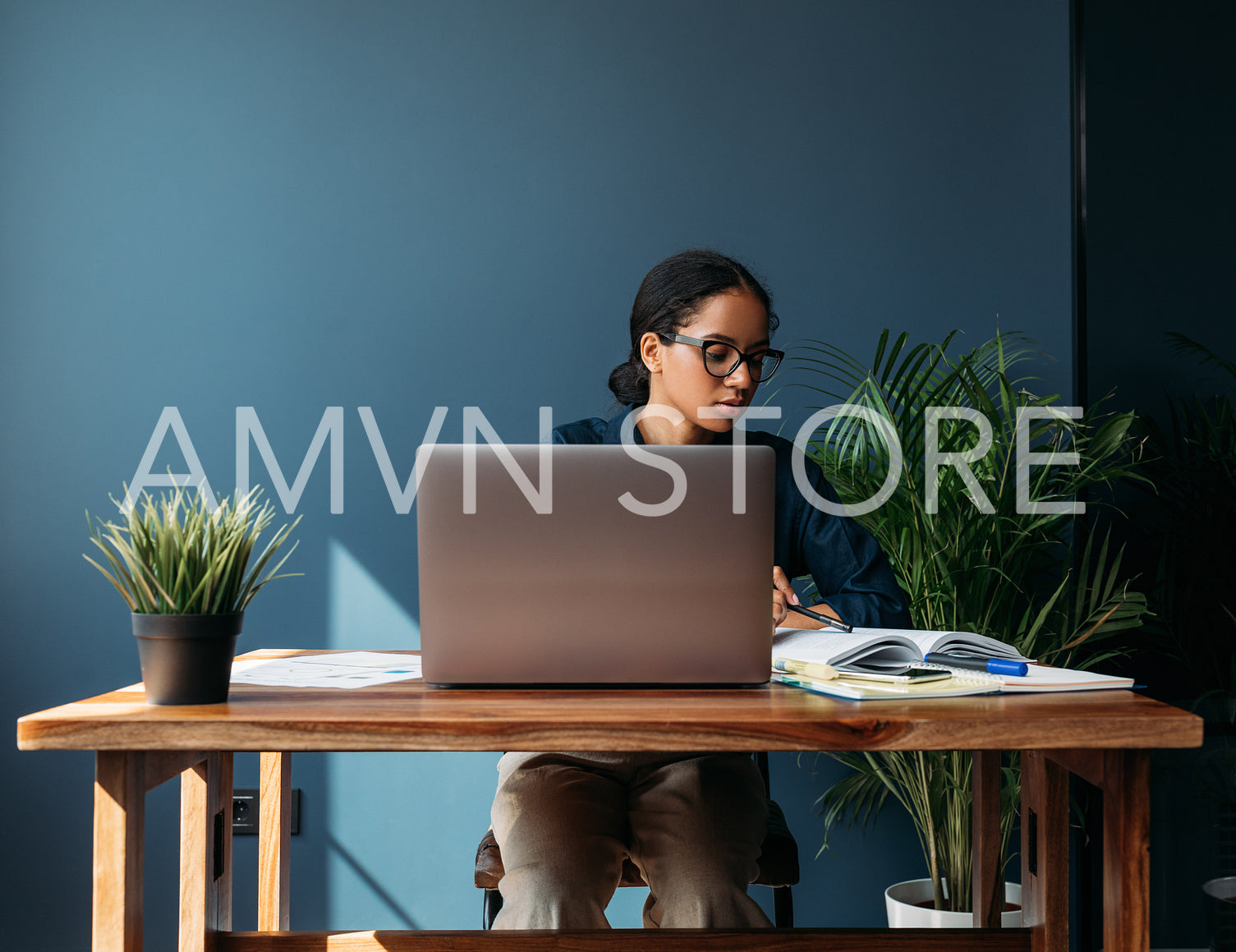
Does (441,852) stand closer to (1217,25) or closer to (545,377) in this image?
(545,377)

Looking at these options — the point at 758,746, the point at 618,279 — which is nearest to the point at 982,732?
the point at 758,746

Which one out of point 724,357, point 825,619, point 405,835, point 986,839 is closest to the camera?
point 825,619

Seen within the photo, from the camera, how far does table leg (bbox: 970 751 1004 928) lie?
1.52m

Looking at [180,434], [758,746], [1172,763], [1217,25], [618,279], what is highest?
[1217,25]

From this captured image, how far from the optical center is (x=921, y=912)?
2092 millimetres

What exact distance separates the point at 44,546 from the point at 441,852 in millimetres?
1288

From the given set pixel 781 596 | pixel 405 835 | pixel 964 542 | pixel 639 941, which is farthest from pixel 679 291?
pixel 405 835

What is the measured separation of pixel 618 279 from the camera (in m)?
2.67

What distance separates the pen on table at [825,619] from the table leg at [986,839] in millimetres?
342

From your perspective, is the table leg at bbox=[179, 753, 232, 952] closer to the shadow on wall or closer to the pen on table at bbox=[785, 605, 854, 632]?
the pen on table at bbox=[785, 605, 854, 632]

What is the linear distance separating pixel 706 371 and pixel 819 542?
0.39 meters

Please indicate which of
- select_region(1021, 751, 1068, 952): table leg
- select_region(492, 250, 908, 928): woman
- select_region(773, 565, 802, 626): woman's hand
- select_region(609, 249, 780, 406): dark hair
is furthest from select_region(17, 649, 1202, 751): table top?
select_region(609, 249, 780, 406): dark hair

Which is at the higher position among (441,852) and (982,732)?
(982,732)

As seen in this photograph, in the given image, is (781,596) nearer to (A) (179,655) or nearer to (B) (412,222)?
(A) (179,655)
